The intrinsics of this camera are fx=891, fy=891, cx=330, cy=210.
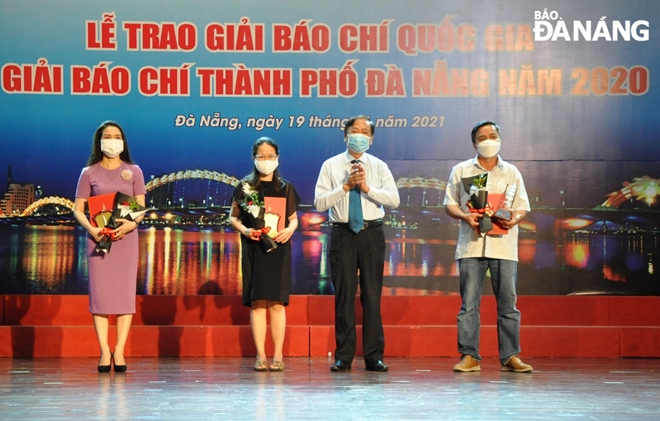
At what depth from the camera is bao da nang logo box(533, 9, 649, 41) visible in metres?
6.61

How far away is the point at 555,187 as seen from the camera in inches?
263

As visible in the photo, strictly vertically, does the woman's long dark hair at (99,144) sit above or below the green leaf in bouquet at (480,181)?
above

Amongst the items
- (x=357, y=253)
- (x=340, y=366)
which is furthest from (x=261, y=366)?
(x=357, y=253)

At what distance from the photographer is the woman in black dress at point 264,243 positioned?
4.81 m

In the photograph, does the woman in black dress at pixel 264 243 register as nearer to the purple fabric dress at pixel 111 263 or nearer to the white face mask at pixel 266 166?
the white face mask at pixel 266 166

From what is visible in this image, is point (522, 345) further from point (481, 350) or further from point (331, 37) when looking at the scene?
point (331, 37)

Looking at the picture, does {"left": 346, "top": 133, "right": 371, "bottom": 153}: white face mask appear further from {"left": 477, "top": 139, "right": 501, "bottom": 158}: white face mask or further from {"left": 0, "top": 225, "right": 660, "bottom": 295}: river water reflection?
{"left": 0, "top": 225, "right": 660, "bottom": 295}: river water reflection

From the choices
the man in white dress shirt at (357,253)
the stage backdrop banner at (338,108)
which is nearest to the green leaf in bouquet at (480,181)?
the man in white dress shirt at (357,253)

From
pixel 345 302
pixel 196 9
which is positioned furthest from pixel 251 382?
pixel 196 9

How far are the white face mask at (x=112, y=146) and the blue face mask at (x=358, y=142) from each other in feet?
4.07

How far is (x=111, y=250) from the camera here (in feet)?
15.6

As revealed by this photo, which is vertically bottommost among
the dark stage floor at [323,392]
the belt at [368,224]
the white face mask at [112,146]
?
the dark stage floor at [323,392]

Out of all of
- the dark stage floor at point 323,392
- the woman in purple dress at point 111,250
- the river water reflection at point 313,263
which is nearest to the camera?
the dark stage floor at point 323,392

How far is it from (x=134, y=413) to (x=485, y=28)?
4346mm
